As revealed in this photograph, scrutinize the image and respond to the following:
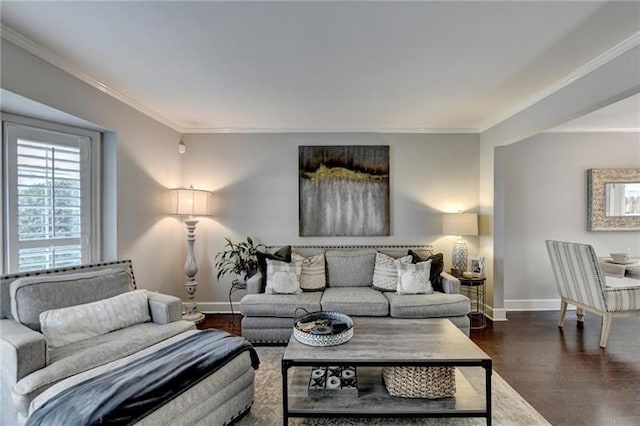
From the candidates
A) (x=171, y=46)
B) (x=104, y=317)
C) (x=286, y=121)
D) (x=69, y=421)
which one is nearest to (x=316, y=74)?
(x=171, y=46)

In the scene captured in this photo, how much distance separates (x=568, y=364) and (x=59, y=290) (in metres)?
4.19

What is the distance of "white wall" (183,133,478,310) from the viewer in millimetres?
4242

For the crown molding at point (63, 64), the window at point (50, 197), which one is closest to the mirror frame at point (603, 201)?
the crown molding at point (63, 64)

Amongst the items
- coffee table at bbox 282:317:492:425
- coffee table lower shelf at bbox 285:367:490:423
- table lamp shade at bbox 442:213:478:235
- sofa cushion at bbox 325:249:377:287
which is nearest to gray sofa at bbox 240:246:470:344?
sofa cushion at bbox 325:249:377:287

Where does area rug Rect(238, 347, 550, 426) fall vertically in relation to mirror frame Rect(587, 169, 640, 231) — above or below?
below

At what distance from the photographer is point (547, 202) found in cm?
435

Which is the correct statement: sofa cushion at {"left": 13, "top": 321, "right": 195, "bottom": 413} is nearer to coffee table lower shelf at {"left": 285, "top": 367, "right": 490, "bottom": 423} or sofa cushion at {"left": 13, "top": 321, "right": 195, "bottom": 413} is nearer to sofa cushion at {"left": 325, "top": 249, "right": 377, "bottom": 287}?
coffee table lower shelf at {"left": 285, "top": 367, "right": 490, "bottom": 423}

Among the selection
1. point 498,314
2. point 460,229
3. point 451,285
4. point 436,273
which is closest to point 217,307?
point 436,273

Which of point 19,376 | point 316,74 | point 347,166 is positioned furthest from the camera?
point 347,166

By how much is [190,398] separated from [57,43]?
8.15 ft

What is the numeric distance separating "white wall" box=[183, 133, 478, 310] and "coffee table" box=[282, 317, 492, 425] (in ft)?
7.26

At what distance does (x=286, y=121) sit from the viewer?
156 inches

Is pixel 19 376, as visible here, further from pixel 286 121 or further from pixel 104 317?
pixel 286 121

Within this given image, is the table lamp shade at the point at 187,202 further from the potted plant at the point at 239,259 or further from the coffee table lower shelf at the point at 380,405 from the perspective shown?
the coffee table lower shelf at the point at 380,405
